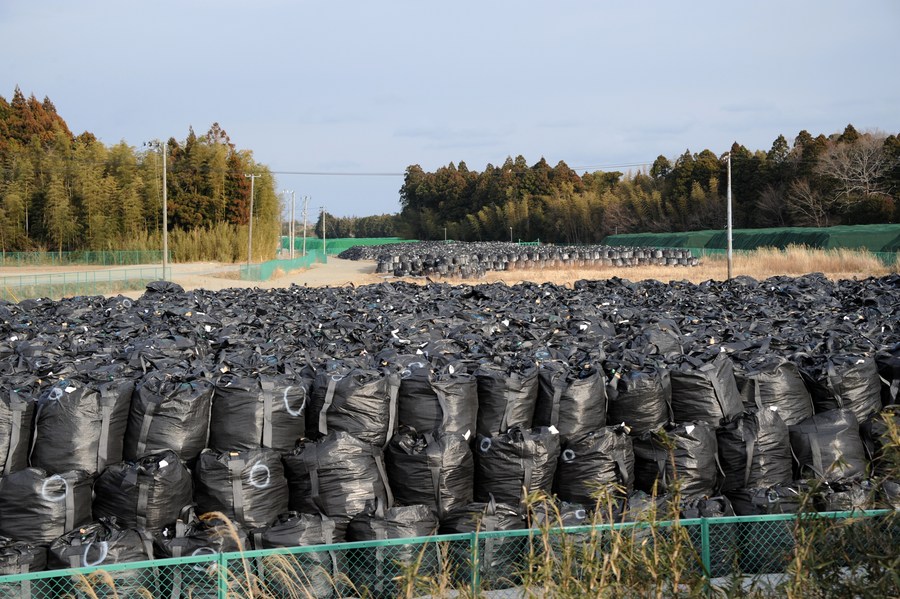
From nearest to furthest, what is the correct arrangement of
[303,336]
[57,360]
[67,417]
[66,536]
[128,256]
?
[66,536] → [67,417] → [57,360] → [303,336] → [128,256]

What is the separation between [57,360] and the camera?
748cm

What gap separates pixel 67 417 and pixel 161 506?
934 mm

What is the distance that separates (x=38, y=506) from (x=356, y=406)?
2.10m

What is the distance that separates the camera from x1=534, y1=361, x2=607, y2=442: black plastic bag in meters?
6.04

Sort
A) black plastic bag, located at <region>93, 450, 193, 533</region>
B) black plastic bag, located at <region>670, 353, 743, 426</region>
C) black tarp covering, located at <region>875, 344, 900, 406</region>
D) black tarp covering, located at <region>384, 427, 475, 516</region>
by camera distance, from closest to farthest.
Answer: black plastic bag, located at <region>93, 450, 193, 533</region>, black tarp covering, located at <region>384, 427, 475, 516</region>, black plastic bag, located at <region>670, 353, 743, 426</region>, black tarp covering, located at <region>875, 344, 900, 406</region>

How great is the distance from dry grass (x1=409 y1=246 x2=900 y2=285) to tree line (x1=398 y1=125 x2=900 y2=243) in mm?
14988

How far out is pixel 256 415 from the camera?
5.71 metres

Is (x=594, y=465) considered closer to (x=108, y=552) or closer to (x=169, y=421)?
(x=169, y=421)

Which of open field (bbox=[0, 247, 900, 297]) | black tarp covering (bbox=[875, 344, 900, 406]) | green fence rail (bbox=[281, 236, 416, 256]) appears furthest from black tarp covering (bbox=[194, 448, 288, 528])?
green fence rail (bbox=[281, 236, 416, 256])

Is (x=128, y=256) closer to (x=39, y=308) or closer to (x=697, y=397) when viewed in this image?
(x=39, y=308)

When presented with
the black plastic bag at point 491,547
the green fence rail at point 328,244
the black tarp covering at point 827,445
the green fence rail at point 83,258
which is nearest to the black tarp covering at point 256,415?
the black plastic bag at point 491,547

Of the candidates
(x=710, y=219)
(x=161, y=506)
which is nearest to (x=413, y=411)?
(x=161, y=506)

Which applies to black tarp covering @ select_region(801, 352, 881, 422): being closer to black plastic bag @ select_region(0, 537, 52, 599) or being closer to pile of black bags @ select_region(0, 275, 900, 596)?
pile of black bags @ select_region(0, 275, 900, 596)

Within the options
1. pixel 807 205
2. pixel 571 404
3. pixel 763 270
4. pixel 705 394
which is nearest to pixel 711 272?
pixel 763 270
